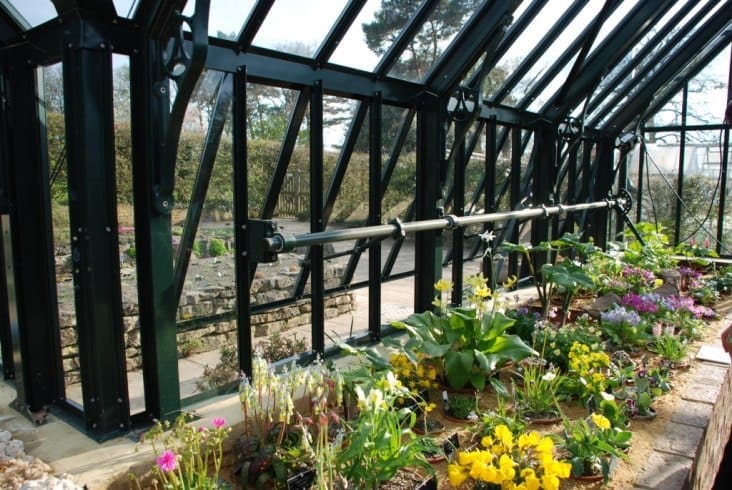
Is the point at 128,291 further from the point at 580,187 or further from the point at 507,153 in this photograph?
the point at 580,187

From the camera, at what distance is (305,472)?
6.22 feet

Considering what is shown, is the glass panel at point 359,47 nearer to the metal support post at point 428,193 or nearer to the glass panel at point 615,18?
the metal support post at point 428,193

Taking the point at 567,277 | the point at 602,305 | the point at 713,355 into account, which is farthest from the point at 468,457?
the point at 602,305

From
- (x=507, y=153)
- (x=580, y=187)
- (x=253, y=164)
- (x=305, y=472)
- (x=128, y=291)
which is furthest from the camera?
(x=580, y=187)

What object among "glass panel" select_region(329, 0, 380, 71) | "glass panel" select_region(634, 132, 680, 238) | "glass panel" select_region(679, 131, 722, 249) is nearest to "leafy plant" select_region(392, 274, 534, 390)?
"glass panel" select_region(329, 0, 380, 71)

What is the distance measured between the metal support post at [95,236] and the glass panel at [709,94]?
25.9 feet

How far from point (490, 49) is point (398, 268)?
1725mm

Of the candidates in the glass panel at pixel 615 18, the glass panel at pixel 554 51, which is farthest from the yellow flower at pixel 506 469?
the glass panel at pixel 615 18

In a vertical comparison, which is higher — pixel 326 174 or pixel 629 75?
pixel 629 75

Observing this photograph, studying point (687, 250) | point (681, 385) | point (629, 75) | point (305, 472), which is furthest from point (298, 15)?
point (687, 250)

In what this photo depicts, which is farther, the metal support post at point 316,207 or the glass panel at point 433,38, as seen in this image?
the glass panel at point 433,38

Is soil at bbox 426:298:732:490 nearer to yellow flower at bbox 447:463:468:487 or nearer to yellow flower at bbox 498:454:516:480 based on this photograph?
yellow flower at bbox 447:463:468:487

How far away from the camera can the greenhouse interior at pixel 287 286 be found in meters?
1.98

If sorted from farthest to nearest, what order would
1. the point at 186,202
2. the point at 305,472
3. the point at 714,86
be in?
1. the point at 714,86
2. the point at 186,202
3. the point at 305,472
